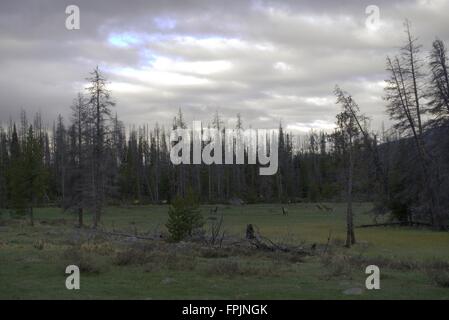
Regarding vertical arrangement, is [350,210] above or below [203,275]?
above

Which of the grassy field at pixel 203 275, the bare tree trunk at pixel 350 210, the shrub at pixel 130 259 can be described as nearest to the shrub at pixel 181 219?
the grassy field at pixel 203 275

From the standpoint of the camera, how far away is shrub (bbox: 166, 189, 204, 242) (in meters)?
28.3

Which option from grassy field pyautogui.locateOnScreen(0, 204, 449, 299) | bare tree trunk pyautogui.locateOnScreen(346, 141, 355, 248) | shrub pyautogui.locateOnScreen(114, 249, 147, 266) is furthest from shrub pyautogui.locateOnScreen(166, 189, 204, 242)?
shrub pyautogui.locateOnScreen(114, 249, 147, 266)

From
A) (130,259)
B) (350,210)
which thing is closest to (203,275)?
(130,259)

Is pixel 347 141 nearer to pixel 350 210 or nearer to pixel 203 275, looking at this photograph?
pixel 350 210

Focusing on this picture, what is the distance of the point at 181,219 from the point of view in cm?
2872

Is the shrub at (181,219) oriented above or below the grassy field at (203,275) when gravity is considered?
above

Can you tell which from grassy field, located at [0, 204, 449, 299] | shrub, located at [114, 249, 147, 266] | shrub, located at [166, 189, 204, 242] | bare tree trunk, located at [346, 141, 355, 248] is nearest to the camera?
grassy field, located at [0, 204, 449, 299]

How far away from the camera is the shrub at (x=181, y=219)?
28.3 metres

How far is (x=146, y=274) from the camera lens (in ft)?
53.9

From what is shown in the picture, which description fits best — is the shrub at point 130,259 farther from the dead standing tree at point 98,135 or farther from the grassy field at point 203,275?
the dead standing tree at point 98,135

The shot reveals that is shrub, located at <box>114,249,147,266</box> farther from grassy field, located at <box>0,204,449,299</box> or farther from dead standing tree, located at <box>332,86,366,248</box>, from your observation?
dead standing tree, located at <box>332,86,366,248</box>
